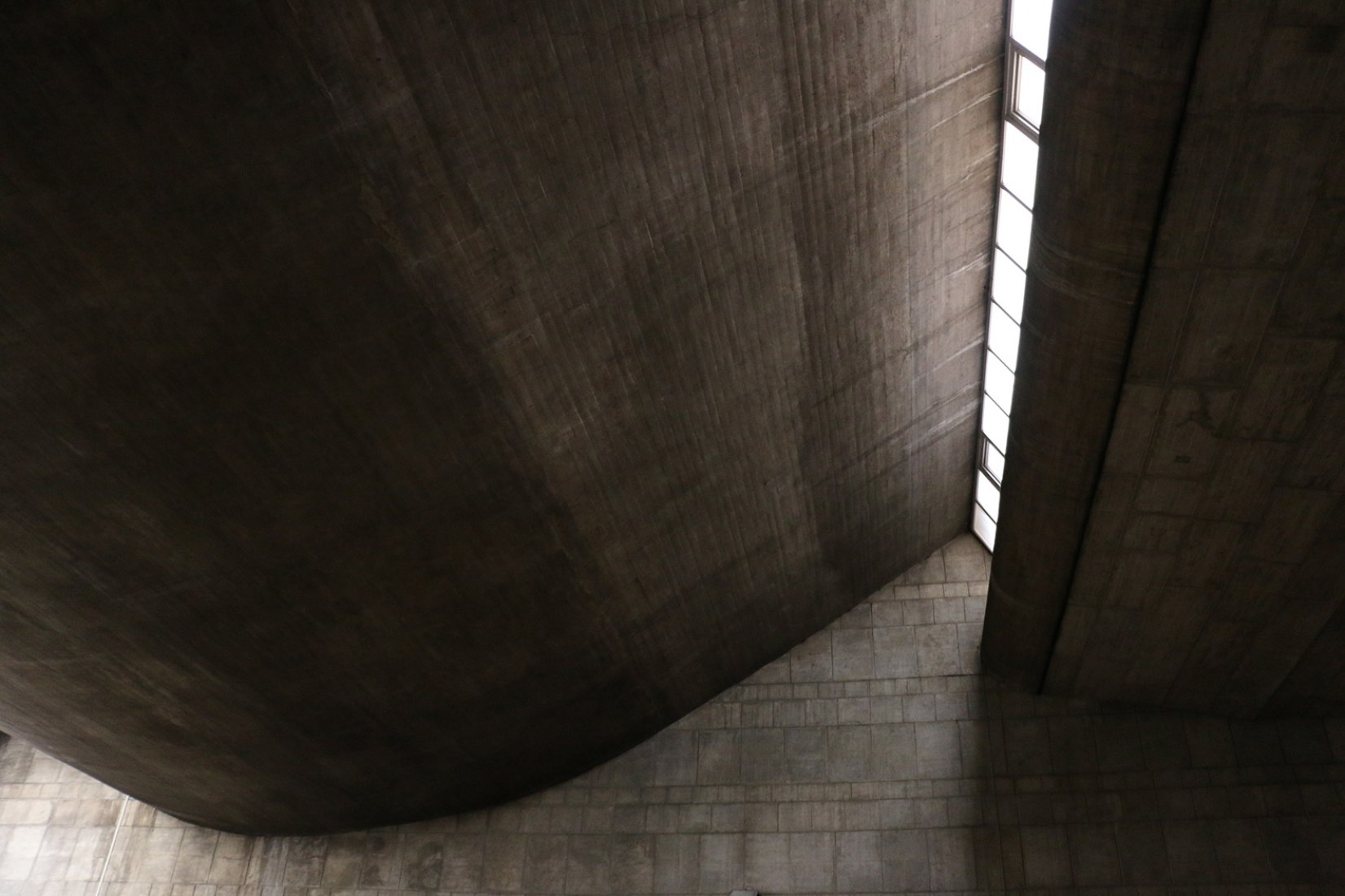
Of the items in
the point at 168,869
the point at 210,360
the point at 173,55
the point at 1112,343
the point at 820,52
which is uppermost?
the point at 820,52

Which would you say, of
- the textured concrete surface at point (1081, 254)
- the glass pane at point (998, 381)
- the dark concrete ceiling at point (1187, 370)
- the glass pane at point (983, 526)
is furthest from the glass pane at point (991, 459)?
the textured concrete surface at point (1081, 254)

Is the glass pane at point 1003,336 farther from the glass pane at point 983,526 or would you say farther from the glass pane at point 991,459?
the glass pane at point 983,526

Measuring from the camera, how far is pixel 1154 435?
10039mm

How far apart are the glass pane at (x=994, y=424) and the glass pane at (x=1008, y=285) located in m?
1.99

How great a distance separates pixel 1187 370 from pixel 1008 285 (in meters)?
3.55

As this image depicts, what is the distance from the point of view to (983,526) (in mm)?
16484

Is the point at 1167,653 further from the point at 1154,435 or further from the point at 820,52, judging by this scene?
the point at 820,52

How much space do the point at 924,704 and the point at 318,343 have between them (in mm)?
10425

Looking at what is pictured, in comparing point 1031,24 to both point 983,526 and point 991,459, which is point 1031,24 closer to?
point 991,459

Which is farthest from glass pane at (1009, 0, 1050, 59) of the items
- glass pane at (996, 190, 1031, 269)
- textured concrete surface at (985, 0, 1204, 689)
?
glass pane at (996, 190, 1031, 269)

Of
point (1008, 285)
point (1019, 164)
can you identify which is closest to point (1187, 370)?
point (1019, 164)

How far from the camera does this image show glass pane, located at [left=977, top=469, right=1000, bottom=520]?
1570 cm

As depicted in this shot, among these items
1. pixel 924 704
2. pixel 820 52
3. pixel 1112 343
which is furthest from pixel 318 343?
pixel 924 704

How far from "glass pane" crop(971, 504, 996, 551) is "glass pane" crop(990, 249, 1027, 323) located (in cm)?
432
